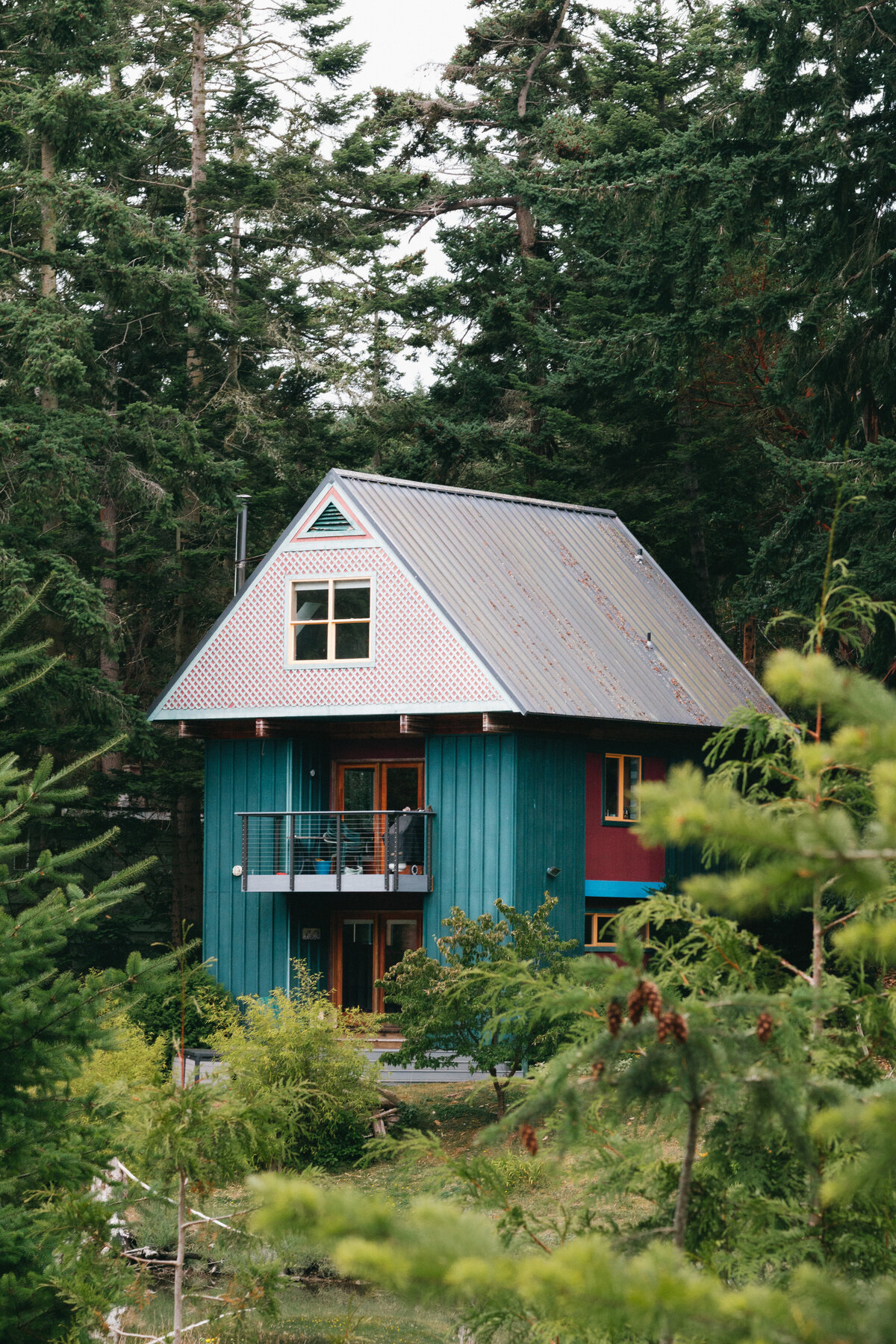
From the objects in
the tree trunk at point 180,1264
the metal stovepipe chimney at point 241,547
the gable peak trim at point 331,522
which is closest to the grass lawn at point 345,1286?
the tree trunk at point 180,1264

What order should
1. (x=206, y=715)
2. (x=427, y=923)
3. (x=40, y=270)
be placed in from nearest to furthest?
1. (x=427, y=923)
2. (x=206, y=715)
3. (x=40, y=270)

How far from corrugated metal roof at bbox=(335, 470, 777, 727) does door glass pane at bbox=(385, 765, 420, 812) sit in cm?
271

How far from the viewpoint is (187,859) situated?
31766 millimetres

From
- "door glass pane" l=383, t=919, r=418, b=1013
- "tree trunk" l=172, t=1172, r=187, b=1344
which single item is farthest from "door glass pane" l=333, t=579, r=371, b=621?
"tree trunk" l=172, t=1172, r=187, b=1344

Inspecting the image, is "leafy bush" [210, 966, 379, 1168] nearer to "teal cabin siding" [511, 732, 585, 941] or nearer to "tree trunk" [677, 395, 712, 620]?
"teal cabin siding" [511, 732, 585, 941]

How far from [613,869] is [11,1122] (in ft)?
52.1

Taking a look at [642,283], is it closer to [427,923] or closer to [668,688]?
[668,688]

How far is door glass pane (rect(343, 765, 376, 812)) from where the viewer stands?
24.0 metres

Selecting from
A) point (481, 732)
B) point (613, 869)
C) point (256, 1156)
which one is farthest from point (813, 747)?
point (613, 869)

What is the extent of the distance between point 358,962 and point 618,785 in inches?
189

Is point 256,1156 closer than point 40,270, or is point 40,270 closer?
point 256,1156

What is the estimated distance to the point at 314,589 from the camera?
2339cm

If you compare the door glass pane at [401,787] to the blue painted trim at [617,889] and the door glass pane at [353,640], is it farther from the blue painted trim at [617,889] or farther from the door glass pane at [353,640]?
the blue painted trim at [617,889]

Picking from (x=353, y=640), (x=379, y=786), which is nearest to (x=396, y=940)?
(x=379, y=786)
